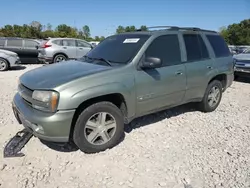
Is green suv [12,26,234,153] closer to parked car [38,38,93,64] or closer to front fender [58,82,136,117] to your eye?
front fender [58,82,136,117]

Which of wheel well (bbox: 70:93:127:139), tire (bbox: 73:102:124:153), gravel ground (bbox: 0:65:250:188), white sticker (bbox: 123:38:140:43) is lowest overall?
gravel ground (bbox: 0:65:250:188)

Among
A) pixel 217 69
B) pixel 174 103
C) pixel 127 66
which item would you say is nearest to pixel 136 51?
pixel 127 66

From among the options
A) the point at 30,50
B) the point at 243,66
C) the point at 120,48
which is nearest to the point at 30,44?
the point at 30,50

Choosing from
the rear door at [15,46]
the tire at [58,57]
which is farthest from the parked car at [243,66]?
the rear door at [15,46]

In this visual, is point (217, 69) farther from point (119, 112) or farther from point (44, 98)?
point (44, 98)

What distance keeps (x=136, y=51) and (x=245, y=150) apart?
7.56ft

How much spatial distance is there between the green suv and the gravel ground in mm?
336

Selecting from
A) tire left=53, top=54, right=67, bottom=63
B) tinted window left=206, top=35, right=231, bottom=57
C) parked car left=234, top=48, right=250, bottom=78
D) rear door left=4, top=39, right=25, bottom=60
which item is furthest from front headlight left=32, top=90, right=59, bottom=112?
rear door left=4, top=39, right=25, bottom=60

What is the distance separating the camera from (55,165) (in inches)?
122

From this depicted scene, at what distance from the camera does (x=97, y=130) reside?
333cm

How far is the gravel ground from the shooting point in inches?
110

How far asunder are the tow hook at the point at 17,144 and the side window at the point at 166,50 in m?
2.32

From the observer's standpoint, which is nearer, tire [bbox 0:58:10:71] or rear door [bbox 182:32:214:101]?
rear door [bbox 182:32:214:101]

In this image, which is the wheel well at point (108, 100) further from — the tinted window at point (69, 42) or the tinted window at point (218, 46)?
the tinted window at point (69, 42)
